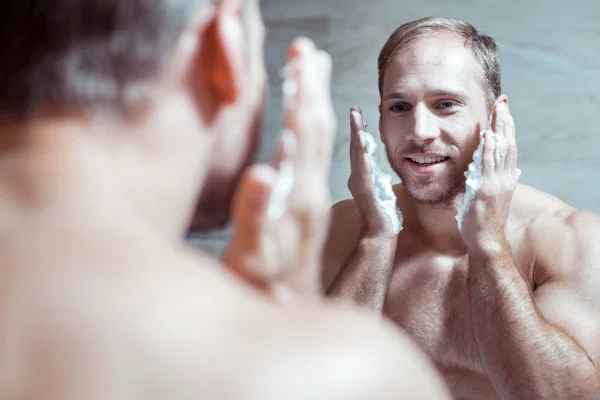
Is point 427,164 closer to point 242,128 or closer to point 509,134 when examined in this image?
point 509,134

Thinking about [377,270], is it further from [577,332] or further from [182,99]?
[182,99]

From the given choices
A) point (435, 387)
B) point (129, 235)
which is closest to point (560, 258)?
point (435, 387)

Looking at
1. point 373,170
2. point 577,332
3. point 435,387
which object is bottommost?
point 577,332

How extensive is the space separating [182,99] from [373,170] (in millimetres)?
934

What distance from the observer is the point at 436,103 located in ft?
4.46

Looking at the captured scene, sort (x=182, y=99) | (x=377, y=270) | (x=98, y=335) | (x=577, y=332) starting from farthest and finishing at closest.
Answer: (x=377, y=270), (x=577, y=332), (x=182, y=99), (x=98, y=335)

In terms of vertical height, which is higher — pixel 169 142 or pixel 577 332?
pixel 169 142

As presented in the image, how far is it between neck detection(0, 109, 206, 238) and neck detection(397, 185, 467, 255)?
3.51ft

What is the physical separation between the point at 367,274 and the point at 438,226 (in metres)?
0.24

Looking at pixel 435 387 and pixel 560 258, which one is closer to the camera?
pixel 435 387

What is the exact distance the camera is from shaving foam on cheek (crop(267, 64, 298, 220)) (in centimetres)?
50

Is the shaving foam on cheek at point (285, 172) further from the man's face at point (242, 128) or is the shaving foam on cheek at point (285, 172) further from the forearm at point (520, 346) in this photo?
the forearm at point (520, 346)

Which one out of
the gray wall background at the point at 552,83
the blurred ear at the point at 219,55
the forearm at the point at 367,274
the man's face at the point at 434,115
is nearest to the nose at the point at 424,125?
the man's face at the point at 434,115

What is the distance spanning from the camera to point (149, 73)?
1.47ft
